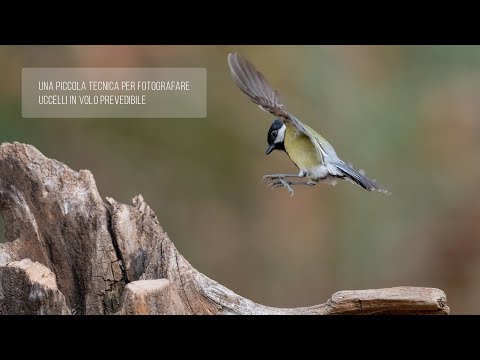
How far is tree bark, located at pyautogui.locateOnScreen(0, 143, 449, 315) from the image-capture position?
130 inches

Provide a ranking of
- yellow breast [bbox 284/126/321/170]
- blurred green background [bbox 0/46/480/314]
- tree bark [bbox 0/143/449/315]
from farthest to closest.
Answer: blurred green background [bbox 0/46/480/314], yellow breast [bbox 284/126/321/170], tree bark [bbox 0/143/449/315]

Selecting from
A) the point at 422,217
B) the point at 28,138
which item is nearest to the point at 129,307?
the point at 28,138

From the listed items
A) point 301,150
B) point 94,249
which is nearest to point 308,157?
point 301,150

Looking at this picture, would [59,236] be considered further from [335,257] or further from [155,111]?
[335,257]

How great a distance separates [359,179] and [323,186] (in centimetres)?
125

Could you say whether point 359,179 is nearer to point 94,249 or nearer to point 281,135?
point 281,135

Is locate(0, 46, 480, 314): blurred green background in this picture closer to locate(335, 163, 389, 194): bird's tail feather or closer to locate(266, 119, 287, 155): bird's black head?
locate(266, 119, 287, 155): bird's black head

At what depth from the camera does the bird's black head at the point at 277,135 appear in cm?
377

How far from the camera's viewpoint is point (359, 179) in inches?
141

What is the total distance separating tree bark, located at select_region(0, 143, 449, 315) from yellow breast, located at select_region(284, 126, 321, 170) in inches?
25.6

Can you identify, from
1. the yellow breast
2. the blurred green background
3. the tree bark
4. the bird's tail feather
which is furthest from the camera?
the blurred green background

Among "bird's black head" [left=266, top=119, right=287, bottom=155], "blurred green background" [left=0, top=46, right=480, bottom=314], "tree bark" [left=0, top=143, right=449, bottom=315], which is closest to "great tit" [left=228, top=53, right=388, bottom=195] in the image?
"bird's black head" [left=266, top=119, right=287, bottom=155]

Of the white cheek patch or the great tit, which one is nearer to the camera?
the great tit

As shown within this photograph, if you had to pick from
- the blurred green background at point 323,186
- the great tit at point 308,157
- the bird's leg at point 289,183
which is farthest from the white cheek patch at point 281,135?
the blurred green background at point 323,186
